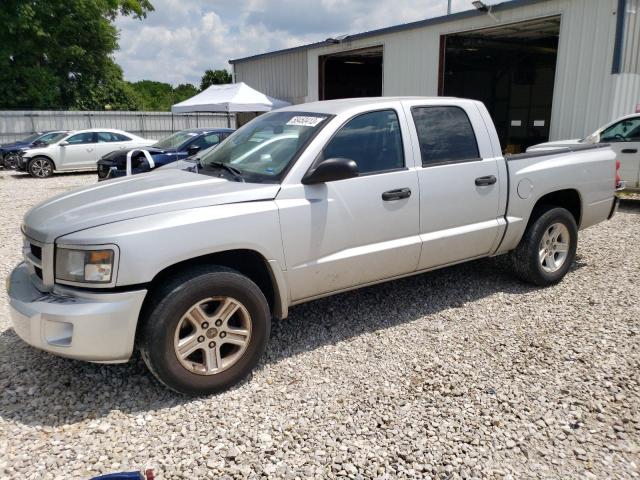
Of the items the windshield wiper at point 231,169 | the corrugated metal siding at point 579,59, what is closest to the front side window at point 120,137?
the corrugated metal siding at point 579,59

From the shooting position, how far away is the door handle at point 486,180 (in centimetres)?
449

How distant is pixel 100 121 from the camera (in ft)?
78.2

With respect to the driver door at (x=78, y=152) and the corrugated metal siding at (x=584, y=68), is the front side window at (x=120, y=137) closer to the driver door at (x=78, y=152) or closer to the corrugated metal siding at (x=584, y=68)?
the driver door at (x=78, y=152)

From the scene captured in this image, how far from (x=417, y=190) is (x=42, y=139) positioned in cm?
1730

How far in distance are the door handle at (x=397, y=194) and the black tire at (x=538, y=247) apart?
1.67 m

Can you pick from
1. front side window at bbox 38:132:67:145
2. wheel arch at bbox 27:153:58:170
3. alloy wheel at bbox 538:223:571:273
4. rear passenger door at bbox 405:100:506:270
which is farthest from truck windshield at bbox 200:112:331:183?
front side window at bbox 38:132:67:145

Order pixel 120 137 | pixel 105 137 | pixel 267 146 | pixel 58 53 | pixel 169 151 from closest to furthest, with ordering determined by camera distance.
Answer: pixel 267 146
pixel 169 151
pixel 105 137
pixel 120 137
pixel 58 53

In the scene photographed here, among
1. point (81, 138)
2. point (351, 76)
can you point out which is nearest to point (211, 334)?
point (81, 138)

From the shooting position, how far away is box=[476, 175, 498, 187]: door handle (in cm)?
449

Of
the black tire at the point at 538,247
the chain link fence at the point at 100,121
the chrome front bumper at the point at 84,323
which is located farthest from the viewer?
the chain link fence at the point at 100,121

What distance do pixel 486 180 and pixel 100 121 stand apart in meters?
23.0

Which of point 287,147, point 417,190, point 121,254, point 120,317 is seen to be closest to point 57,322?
point 120,317

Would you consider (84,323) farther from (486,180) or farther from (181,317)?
(486,180)

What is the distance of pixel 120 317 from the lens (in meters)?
2.97
